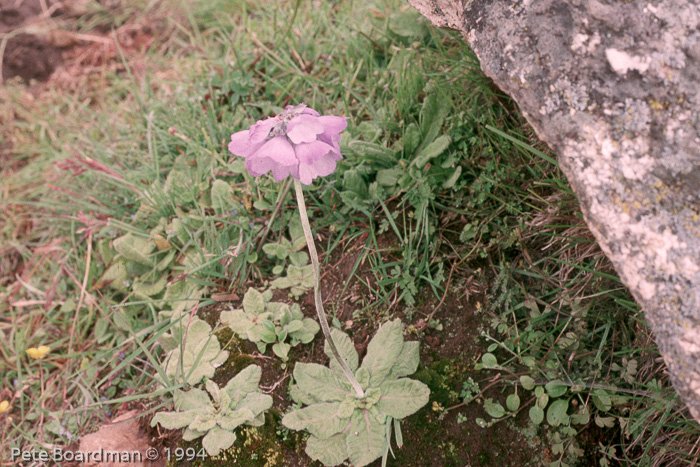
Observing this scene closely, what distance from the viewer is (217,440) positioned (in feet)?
6.26

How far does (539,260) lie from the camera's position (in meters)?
2.02

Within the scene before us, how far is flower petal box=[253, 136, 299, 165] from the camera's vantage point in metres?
1.42

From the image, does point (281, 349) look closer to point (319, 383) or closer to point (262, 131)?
point (319, 383)

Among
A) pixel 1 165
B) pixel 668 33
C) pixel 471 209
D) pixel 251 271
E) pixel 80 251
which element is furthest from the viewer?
pixel 1 165

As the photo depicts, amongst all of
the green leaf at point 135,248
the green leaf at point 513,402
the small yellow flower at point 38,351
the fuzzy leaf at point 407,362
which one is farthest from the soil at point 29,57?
the green leaf at point 513,402

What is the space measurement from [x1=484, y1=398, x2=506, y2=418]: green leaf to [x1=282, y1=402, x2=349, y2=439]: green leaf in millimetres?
506

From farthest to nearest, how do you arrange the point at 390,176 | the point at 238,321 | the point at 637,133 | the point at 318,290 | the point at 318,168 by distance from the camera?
the point at 390,176, the point at 238,321, the point at 318,290, the point at 318,168, the point at 637,133

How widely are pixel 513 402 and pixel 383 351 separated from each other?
493 millimetres

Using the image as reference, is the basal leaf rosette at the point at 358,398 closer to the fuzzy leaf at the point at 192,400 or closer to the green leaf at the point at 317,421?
the green leaf at the point at 317,421

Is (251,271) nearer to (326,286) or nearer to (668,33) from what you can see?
(326,286)

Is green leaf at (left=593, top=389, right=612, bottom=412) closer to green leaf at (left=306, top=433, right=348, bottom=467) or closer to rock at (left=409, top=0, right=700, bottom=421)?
rock at (left=409, top=0, right=700, bottom=421)

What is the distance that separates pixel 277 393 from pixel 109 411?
0.85m

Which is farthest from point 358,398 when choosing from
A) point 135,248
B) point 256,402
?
point 135,248

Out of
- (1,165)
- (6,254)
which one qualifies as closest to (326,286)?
(6,254)
